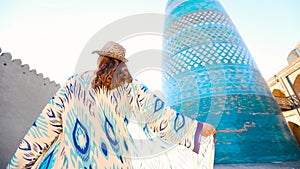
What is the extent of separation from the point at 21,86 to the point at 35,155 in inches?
78.5

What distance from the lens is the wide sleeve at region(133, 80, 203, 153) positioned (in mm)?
575

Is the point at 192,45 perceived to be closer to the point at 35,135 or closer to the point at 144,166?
the point at 144,166

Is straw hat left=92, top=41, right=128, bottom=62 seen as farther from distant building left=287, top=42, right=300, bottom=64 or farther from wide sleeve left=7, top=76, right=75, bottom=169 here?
distant building left=287, top=42, right=300, bottom=64

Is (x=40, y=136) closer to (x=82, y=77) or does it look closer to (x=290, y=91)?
(x=82, y=77)

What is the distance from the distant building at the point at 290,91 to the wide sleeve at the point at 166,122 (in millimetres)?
4438

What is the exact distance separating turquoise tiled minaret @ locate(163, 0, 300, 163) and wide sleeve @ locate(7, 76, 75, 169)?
1453 mm

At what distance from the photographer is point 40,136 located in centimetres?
45

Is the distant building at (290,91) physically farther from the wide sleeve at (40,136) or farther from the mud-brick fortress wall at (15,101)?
the mud-brick fortress wall at (15,101)

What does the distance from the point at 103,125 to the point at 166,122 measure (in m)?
0.24

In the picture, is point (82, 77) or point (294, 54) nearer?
point (82, 77)

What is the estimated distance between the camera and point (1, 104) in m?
1.70

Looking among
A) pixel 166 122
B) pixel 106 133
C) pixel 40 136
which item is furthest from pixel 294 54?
pixel 40 136

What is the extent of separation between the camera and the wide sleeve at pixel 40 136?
1.46 ft

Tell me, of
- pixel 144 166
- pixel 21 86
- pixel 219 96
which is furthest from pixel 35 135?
pixel 219 96
